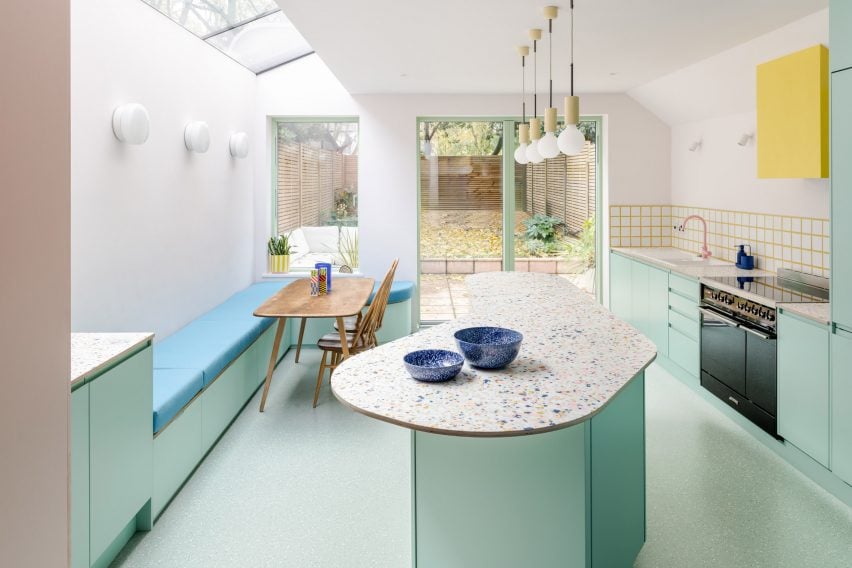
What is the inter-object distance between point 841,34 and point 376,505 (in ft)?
9.38

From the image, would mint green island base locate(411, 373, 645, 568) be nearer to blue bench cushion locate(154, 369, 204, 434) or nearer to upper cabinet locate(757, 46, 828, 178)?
blue bench cushion locate(154, 369, 204, 434)

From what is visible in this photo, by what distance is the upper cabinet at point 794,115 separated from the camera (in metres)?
3.37

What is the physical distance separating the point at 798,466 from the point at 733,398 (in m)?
0.71

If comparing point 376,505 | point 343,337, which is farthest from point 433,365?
point 343,337

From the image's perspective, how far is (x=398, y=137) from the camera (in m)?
6.42

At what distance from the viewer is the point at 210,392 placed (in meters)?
3.59

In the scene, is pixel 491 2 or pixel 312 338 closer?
pixel 491 2

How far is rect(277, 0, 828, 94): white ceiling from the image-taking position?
350 cm

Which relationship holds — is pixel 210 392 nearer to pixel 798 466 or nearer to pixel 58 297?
pixel 58 297

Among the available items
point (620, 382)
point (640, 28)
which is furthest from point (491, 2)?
point (620, 382)

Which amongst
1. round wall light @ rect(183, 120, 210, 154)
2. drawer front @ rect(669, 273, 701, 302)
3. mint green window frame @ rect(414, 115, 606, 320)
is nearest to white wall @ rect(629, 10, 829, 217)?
mint green window frame @ rect(414, 115, 606, 320)

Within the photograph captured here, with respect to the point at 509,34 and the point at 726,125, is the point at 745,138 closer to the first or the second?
the point at 726,125

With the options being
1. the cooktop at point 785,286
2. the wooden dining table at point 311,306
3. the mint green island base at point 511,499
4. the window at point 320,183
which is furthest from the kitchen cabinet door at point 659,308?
the mint green island base at point 511,499

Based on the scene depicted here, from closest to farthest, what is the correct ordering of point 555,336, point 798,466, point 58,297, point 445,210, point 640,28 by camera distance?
point 58,297 → point 555,336 → point 798,466 → point 640,28 → point 445,210
